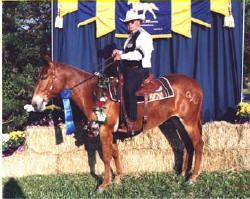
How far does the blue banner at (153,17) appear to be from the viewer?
6184mm

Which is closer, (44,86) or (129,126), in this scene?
(44,86)

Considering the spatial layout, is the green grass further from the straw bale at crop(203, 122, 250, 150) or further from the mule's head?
the mule's head

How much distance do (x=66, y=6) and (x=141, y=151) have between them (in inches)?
116

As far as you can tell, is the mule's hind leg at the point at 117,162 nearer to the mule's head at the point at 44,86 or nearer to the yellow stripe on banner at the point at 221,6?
the mule's head at the point at 44,86

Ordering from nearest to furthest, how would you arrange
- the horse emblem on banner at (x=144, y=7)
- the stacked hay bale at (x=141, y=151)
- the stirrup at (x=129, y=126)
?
the stirrup at (x=129, y=126) → the stacked hay bale at (x=141, y=151) → the horse emblem on banner at (x=144, y=7)

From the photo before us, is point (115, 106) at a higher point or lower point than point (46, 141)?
higher

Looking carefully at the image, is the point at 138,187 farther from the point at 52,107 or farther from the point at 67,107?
the point at 52,107

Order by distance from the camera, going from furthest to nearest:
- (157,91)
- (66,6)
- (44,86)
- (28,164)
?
(66,6) < (28,164) < (157,91) < (44,86)

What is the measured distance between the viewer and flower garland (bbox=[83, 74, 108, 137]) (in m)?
4.66

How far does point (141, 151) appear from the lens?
5.65 m

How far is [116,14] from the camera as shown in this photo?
20.4 ft

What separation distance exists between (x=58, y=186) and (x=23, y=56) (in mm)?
2757

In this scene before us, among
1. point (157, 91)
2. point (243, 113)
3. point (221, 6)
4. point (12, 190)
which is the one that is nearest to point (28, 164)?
point (12, 190)

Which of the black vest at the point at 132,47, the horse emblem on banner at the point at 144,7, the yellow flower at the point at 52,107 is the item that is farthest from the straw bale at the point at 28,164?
the horse emblem on banner at the point at 144,7
